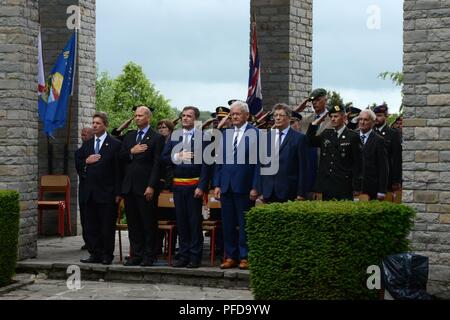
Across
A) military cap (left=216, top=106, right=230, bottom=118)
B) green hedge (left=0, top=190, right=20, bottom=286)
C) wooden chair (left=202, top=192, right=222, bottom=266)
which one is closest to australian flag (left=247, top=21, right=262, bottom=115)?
military cap (left=216, top=106, right=230, bottom=118)

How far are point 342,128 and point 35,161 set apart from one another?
4882 mm

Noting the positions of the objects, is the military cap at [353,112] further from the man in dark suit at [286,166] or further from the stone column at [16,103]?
the stone column at [16,103]

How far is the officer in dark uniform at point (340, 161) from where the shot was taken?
11.2 meters

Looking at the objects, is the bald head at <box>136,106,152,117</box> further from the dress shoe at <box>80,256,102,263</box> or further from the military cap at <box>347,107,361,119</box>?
the military cap at <box>347,107,361,119</box>

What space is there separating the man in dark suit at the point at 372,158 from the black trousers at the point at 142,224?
9.16 ft

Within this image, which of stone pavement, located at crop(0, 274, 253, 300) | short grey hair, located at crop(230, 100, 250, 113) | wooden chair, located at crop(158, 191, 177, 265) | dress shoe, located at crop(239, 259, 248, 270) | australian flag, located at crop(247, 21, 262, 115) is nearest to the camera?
stone pavement, located at crop(0, 274, 253, 300)

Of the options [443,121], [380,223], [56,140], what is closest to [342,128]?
[443,121]

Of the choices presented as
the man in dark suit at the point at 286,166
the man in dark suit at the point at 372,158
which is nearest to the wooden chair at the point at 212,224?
the man in dark suit at the point at 286,166

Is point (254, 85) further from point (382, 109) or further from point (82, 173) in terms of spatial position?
point (82, 173)

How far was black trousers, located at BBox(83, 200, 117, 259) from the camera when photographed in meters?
13.0

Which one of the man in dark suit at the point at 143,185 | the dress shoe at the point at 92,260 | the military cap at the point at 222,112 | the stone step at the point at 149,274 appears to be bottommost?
the stone step at the point at 149,274

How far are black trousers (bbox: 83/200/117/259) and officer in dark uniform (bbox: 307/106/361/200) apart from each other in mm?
3213

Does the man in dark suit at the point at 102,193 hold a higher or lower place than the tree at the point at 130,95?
lower
